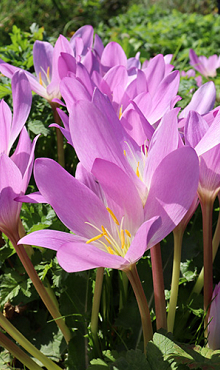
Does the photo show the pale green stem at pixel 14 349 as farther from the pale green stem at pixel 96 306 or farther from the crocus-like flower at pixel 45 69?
the crocus-like flower at pixel 45 69

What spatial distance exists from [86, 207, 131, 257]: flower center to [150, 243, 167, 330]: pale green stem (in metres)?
0.06

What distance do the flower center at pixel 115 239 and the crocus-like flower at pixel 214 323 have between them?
254mm

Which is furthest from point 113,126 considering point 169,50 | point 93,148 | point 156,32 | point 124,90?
point 156,32

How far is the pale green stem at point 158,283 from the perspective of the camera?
68 centimetres

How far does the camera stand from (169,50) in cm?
269

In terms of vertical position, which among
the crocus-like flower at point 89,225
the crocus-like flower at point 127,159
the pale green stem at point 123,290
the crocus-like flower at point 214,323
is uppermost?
the crocus-like flower at point 127,159

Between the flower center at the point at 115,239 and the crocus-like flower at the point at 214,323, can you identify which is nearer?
the flower center at the point at 115,239

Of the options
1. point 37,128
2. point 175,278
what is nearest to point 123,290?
point 175,278

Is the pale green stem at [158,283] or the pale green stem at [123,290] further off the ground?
the pale green stem at [158,283]

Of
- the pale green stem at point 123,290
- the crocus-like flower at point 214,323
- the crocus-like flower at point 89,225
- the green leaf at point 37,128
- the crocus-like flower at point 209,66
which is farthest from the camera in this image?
the crocus-like flower at point 209,66

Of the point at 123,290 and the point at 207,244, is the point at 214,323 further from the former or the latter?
the point at 123,290

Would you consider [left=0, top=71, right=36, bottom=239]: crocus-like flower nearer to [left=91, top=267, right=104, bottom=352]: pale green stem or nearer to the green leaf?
[left=91, top=267, right=104, bottom=352]: pale green stem

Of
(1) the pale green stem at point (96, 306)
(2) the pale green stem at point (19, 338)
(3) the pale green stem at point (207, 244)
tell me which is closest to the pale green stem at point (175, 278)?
(3) the pale green stem at point (207, 244)

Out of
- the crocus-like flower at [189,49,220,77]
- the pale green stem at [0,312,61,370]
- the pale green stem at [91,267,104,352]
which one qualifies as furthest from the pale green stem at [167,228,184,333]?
the crocus-like flower at [189,49,220,77]
